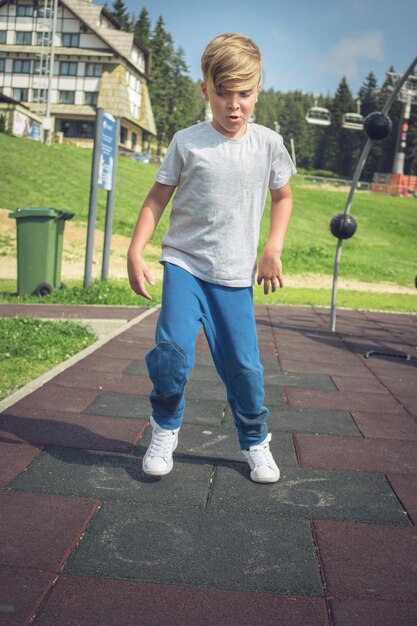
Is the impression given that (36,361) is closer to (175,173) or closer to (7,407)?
(7,407)

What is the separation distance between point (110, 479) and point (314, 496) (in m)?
0.86

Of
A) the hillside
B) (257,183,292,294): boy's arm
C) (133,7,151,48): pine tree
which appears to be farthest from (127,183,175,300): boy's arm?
(133,7,151,48): pine tree

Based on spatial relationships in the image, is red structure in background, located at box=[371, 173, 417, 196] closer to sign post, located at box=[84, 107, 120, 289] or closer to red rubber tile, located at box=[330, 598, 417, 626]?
sign post, located at box=[84, 107, 120, 289]

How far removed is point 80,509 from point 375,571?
109 cm

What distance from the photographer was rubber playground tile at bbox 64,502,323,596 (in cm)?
221

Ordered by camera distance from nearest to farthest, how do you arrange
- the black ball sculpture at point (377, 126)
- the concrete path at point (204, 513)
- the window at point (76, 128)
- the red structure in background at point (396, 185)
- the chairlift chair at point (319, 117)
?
the concrete path at point (204, 513), the black ball sculpture at point (377, 126), the window at point (76, 128), the red structure in background at point (396, 185), the chairlift chair at point (319, 117)

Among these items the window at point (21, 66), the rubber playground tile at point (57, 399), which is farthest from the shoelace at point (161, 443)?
the window at point (21, 66)

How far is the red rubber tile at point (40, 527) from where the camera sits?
2273 mm

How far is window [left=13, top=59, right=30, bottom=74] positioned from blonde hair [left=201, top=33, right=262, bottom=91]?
5636 centimetres

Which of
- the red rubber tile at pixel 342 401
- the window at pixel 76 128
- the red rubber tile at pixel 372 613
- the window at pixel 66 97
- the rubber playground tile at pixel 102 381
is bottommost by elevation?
the rubber playground tile at pixel 102 381

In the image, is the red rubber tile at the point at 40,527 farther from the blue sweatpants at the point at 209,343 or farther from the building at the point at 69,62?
the building at the point at 69,62

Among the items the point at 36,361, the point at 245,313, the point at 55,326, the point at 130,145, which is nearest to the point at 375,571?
the point at 245,313

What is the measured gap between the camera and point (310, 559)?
238cm

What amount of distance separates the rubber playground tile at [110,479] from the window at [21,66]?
2220 inches
